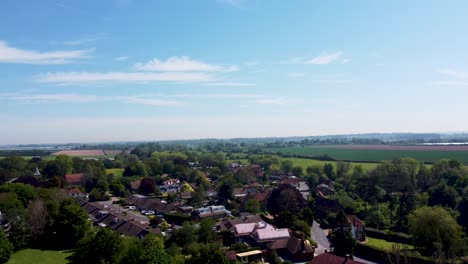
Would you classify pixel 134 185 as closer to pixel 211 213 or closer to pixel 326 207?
pixel 211 213

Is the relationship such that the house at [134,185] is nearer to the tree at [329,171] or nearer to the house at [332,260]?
the tree at [329,171]

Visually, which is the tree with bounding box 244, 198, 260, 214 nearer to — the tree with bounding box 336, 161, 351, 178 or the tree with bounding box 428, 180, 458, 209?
the tree with bounding box 428, 180, 458, 209

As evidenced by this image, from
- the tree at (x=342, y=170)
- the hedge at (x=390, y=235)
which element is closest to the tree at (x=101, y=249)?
the hedge at (x=390, y=235)

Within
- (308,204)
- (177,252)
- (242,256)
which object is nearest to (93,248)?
(177,252)

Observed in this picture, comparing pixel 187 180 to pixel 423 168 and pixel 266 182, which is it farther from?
pixel 423 168

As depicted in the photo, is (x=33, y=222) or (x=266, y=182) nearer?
(x=33, y=222)

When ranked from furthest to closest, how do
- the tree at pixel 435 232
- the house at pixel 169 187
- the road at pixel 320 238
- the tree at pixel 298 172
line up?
the tree at pixel 298 172 → the house at pixel 169 187 → the road at pixel 320 238 → the tree at pixel 435 232

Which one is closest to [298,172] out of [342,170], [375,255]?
[342,170]
